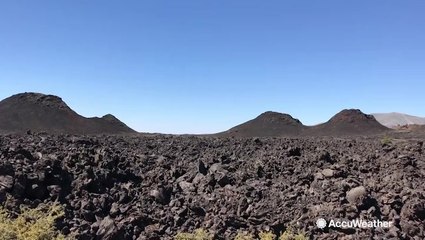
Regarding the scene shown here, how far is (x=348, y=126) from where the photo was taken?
54.0m

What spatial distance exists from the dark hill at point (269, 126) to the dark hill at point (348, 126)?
2284 mm

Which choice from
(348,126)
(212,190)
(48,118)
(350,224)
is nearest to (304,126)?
(348,126)

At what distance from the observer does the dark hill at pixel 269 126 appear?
5141cm

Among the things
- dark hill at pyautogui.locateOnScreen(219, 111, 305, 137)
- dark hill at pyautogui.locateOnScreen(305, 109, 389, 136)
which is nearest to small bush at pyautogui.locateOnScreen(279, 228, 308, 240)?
dark hill at pyautogui.locateOnScreen(219, 111, 305, 137)

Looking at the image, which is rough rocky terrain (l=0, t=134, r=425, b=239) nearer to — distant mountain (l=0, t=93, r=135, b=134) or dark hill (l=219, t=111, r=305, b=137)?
distant mountain (l=0, t=93, r=135, b=134)

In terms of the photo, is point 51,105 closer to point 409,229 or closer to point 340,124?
point 340,124

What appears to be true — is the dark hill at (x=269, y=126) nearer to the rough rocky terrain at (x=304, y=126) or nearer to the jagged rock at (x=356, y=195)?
the rough rocky terrain at (x=304, y=126)

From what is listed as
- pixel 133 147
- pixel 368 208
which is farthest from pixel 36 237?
pixel 133 147

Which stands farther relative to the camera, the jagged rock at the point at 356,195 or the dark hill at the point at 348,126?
the dark hill at the point at 348,126

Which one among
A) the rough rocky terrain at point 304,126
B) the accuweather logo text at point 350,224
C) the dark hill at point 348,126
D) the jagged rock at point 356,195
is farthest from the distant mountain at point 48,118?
the accuweather logo text at point 350,224

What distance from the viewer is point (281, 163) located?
20.3 metres

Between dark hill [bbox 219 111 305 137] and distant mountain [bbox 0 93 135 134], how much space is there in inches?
532

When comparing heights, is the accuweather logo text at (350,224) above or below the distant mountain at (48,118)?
below

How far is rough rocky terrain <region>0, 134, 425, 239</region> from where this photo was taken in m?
14.3
